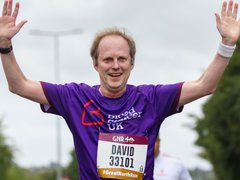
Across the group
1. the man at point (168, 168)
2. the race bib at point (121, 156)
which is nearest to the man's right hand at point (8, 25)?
the race bib at point (121, 156)

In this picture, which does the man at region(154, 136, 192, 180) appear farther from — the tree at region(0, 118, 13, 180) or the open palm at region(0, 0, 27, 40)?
the tree at region(0, 118, 13, 180)

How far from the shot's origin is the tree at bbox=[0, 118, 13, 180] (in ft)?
223

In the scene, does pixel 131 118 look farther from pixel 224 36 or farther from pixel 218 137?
pixel 218 137

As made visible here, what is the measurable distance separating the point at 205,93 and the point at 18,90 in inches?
57.3

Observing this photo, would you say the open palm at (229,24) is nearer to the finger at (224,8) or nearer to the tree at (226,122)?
the finger at (224,8)

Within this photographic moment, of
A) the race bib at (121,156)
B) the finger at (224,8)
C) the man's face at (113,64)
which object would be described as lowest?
the race bib at (121,156)

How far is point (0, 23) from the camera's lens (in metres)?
7.43

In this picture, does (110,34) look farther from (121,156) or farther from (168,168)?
(168,168)

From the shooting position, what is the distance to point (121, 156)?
7395 millimetres

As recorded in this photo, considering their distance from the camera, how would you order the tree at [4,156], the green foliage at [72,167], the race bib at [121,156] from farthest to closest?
the green foliage at [72,167], the tree at [4,156], the race bib at [121,156]

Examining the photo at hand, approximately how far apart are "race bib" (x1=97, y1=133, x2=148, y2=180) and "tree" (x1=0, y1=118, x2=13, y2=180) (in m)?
60.6

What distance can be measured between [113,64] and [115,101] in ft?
1.04

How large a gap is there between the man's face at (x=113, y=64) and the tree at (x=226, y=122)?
145 ft

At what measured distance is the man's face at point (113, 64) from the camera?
742 centimetres
